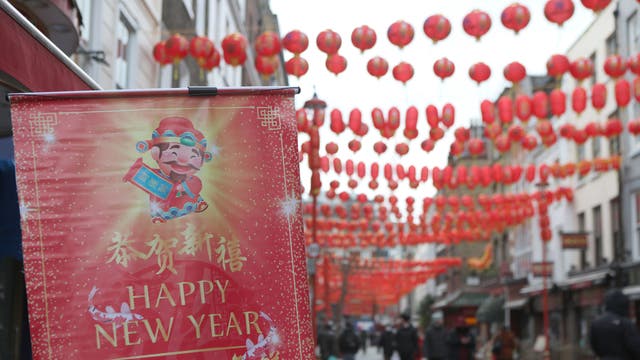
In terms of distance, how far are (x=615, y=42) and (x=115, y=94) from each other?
28049 mm

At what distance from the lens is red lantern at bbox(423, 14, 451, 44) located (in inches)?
548

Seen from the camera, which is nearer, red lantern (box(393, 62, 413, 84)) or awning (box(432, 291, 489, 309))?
red lantern (box(393, 62, 413, 84))

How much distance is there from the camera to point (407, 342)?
68.2 ft

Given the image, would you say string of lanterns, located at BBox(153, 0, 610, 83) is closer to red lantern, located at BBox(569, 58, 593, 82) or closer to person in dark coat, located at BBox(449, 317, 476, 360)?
red lantern, located at BBox(569, 58, 593, 82)

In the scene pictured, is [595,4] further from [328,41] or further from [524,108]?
[524,108]

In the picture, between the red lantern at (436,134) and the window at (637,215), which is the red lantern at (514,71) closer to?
the red lantern at (436,134)

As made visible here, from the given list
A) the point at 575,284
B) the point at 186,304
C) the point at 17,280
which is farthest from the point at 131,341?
the point at 575,284

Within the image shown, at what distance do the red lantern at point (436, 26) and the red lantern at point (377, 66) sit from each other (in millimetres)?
1624

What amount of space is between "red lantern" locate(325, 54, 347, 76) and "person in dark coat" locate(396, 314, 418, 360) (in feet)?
24.2

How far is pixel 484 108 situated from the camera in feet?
60.8

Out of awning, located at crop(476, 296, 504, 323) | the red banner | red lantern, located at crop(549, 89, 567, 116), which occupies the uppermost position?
red lantern, located at crop(549, 89, 567, 116)

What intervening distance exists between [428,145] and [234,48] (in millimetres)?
6989

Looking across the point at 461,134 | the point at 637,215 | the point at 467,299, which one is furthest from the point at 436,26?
the point at 467,299

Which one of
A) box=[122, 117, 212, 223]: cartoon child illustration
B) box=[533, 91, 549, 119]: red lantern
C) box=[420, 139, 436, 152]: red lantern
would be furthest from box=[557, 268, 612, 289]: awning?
box=[122, 117, 212, 223]: cartoon child illustration
